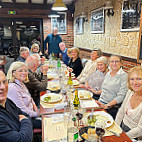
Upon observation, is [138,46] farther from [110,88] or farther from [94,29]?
[94,29]

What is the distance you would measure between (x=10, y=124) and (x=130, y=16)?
8.51 ft

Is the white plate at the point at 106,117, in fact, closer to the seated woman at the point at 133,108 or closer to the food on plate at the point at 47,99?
the seated woman at the point at 133,108

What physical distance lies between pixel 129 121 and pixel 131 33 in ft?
5.89

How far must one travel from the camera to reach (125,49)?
9.59 ft

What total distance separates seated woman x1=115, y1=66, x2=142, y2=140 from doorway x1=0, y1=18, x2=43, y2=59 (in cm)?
539

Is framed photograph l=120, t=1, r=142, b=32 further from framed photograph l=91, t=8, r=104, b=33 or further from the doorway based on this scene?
the doorway

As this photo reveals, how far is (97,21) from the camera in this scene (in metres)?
4.12

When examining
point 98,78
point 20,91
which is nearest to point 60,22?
point 98,78

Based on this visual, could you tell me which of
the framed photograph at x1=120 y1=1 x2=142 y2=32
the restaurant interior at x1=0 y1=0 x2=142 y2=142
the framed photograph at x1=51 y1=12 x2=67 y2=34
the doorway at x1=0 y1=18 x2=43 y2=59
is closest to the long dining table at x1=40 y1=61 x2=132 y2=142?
the restaurant interior at x1=0 y1=0 x2=142 y2=142

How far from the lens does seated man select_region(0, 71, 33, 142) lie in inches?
39.7

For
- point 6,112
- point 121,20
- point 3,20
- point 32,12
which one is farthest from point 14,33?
point 6,112

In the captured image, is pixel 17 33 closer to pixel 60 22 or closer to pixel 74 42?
pixel 60 22

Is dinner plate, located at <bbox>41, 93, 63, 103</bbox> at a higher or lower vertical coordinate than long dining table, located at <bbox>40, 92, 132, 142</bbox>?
higher

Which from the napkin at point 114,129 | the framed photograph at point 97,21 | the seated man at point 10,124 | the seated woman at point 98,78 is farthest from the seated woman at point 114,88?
the framed photograph at point 97,21
